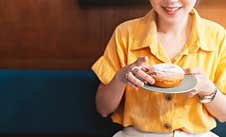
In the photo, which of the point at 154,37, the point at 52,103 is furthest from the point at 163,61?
the point at 52,103

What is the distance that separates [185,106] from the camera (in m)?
1.19

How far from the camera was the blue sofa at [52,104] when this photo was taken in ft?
4.90

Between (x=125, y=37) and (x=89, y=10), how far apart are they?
454 millimetres

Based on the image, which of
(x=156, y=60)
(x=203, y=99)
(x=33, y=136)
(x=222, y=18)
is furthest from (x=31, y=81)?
(x=222, y=18)

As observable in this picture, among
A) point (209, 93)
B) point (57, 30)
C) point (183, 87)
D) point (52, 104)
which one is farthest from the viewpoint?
point (57, 30)

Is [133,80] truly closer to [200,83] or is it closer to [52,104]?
[200,83]

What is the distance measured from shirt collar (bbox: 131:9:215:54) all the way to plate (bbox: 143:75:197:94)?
141mm

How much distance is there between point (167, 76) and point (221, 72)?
0.25 metres

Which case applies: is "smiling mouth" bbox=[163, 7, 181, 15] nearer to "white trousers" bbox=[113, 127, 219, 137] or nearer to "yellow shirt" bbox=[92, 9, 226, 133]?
"yellow shirt" bbox=[92, 9, 226, 133]

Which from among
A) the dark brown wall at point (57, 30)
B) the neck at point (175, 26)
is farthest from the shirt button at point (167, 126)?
the dark brown wall at point (57, 30)

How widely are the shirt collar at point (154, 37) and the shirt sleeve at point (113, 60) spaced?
41 mm

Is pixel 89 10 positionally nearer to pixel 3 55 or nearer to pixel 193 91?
pixel 3 55

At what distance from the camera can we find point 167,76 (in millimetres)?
1037

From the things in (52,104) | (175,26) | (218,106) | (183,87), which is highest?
(175,26)
